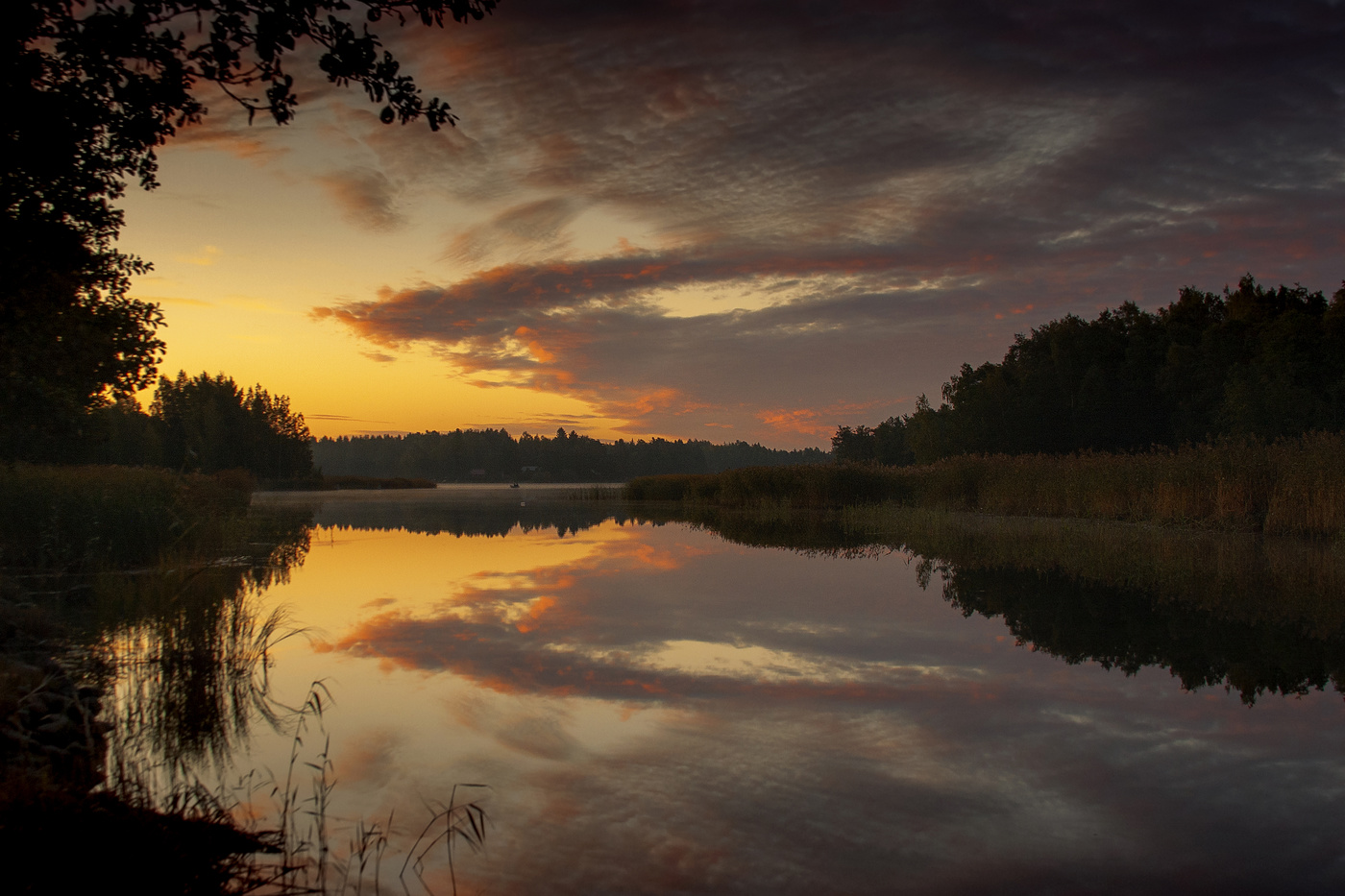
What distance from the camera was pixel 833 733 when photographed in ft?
17.5

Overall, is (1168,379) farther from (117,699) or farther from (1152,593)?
(117,699)

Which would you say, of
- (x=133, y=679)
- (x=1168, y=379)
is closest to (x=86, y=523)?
(x=133, y=679)

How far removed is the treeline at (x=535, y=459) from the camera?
148m

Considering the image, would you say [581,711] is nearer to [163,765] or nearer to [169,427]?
[163,765]

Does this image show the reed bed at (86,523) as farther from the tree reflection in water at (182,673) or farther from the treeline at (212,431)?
the treeline at (212,431)

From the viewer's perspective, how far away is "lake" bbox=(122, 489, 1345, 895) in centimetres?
357

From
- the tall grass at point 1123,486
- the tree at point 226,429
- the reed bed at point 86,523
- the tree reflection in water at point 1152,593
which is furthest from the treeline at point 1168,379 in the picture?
the tree at point 226,429

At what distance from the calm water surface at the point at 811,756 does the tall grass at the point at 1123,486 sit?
1265 cm

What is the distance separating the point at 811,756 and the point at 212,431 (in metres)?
90.1

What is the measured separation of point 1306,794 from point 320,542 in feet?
63.9

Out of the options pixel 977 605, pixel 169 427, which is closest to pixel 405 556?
pixel 977 605

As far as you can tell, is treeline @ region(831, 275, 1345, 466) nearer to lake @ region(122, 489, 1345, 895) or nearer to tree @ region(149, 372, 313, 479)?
lake @ region(122, 489, 1345, 895)

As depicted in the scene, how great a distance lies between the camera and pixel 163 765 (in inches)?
180

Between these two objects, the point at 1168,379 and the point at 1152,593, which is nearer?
the point at 1152,593
